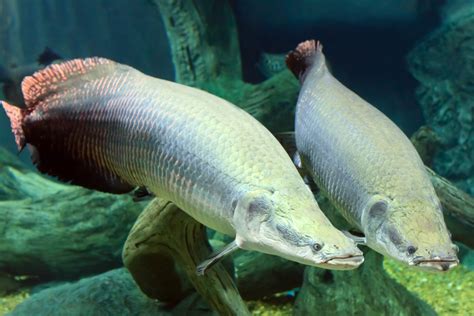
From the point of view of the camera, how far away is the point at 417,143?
4.29 m

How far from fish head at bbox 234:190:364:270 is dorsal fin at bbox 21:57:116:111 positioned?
982 mm

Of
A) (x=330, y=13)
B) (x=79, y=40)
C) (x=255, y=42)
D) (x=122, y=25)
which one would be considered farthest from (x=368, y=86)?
(x=79, y=40)

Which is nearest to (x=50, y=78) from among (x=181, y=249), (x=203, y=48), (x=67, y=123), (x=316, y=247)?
(x=67, y=123)

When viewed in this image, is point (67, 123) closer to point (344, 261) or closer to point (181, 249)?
point (344, 261)

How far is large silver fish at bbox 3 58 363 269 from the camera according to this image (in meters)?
A: 1.65

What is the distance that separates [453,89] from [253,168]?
7283 mm

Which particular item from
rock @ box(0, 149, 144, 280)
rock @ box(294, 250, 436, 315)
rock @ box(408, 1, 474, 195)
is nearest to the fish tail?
rock @ box(294, 250, 436, 315)

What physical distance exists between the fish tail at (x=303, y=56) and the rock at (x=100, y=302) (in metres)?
2.20

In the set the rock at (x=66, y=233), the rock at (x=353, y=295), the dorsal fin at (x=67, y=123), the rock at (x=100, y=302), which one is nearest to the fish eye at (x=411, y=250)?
the dorsal fin at (x=67, y=123)

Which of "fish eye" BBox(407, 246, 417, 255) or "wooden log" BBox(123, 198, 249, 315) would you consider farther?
"wooden log" BBox(123, 198, 249, 315)

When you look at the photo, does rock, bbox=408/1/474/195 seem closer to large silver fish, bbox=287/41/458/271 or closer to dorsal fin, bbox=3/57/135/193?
large silver fish, bbox=287/41/458/271

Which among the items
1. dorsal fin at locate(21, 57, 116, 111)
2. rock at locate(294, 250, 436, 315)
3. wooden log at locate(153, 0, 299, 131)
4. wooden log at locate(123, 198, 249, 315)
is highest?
dorsal fin at locate(21, 57, 116, 111)

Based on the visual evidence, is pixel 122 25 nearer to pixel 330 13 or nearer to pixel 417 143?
pixel 330 13

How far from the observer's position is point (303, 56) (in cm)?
257
